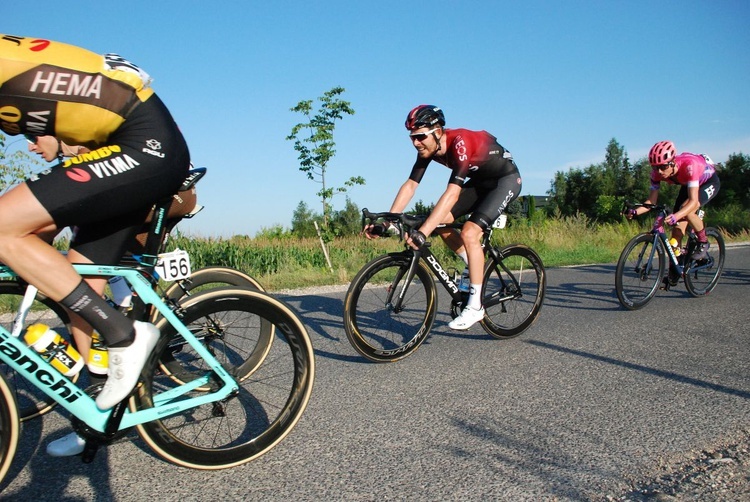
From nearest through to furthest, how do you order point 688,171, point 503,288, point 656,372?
point 656,372, point 503,288, point 688,171

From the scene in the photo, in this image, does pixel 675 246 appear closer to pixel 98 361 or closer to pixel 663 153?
pixel 663 153

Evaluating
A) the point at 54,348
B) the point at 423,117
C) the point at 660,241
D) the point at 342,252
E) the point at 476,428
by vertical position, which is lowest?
the point at 342,252

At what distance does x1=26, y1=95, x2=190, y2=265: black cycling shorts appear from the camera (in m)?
2.18

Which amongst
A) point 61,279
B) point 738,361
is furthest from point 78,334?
point 738,361

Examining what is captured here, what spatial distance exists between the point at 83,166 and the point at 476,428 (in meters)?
2.29

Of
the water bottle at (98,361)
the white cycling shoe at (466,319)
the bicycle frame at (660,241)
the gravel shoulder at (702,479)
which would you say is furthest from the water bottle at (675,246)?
the water bottle at (98,361)

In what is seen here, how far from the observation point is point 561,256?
45.5 feet

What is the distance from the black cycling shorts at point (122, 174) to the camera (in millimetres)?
2182

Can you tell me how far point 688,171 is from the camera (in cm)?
704

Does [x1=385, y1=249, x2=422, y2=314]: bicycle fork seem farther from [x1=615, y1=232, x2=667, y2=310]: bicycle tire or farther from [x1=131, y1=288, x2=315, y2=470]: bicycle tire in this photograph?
[x1=615, y1=232, x2=667, y2=310]: bicycle tire

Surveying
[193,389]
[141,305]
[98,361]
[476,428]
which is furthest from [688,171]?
[98,361]

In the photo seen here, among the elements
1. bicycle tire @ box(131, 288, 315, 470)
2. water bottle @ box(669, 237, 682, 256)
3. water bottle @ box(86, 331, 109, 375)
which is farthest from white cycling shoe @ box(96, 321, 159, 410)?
water bottle @ box(669, 237, 682, 256)

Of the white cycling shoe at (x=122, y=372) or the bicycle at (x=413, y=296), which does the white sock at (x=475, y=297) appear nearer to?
the bicycle at (x=413, y=296)

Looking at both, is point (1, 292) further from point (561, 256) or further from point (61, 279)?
point (561, 256)
